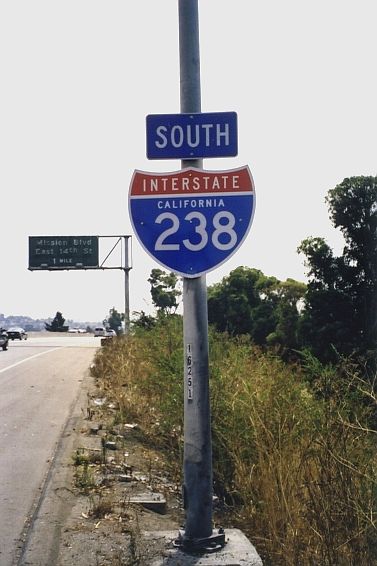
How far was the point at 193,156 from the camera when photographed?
507cm

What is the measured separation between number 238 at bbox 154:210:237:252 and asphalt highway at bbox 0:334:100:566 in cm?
263

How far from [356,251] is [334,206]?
2.46 metres

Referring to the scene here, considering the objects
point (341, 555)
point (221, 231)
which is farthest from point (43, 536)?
point (221, 231)

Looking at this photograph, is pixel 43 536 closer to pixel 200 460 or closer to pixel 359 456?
pixel 200 460

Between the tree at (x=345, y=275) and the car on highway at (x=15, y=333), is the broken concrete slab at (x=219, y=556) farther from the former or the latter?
the car on highway at (x=15, y=333)

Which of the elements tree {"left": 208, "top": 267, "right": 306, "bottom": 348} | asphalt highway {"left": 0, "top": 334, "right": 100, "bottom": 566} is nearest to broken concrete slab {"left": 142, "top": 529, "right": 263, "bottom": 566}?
asphalt highway {"left": 0, "top": 334, "right": 100, "bottom": 566}

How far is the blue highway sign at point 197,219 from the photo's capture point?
497 cm

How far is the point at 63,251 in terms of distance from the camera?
44.5 m

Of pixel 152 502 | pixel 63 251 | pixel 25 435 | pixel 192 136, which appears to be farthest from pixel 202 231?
pixel 63 251

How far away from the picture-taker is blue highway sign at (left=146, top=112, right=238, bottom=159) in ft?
16.6

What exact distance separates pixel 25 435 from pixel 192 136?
298 inches

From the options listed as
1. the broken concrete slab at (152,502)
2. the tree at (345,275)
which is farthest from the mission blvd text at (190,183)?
the tree at (345,275)

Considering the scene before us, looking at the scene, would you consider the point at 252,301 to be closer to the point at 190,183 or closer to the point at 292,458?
the point at 292,458

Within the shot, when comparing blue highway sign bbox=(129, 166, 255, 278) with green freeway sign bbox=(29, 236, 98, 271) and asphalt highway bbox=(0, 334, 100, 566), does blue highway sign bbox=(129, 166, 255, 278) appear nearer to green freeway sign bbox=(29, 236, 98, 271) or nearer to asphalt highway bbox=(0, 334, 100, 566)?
asphalt highway bbox=(0, 334, 100, 566)
